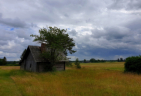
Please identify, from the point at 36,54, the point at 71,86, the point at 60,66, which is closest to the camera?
the point at 71,86

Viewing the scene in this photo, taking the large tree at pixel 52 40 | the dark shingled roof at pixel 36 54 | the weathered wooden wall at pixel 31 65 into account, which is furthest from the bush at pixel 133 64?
the weathered wooden wall at pixel 31 65

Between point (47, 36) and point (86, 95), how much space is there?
52.5 feet

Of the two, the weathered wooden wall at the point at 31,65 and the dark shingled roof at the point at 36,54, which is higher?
the dark shingled roof at the point at 36,54

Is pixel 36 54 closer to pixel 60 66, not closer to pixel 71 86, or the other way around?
pixel 60 66

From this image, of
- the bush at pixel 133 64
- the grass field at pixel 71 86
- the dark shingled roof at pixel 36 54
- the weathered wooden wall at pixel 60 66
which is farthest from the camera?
the weathered wooden wall at pixel 60 66

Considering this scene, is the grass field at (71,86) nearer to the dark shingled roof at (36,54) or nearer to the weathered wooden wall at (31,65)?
the dark shingled roof at (36,54)

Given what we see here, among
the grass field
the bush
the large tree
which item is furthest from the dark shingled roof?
the bush

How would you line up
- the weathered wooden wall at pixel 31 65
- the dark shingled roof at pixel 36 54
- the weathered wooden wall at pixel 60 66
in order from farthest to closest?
the weathered wooden wall at pixel 60 66 → the weathered wooden wall at pixel 31 65 → the dark shingled roof at pixel 36 54

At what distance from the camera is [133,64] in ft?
65.8

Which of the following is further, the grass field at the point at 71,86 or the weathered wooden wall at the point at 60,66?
the weathered wooden wall at the point at 60,66

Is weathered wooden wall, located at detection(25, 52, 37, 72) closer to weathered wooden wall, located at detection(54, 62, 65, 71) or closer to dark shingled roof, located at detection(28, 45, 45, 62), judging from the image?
dark shingled roof, located at detection(28, 45, 45, 62)

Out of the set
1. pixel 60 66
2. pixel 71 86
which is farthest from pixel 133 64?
pixel 71 86

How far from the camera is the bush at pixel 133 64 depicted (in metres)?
19.3

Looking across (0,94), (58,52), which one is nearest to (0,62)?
(58,52)
